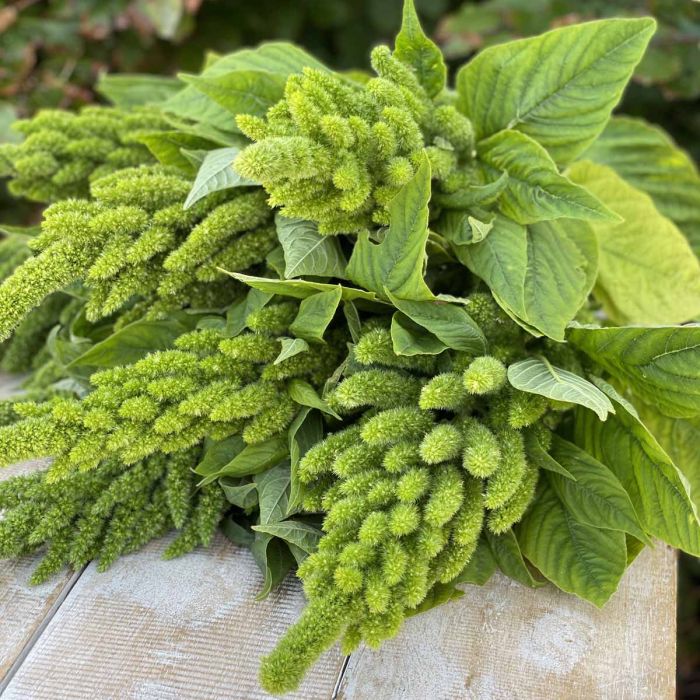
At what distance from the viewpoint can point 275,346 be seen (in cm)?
60

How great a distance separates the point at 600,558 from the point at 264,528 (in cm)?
27

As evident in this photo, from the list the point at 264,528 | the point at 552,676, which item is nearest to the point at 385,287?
the point at 264,528

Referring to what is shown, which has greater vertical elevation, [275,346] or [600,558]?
[275,346]

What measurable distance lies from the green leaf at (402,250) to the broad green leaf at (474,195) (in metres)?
0.08

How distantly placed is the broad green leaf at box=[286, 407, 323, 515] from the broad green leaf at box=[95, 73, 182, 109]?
52 centimetres

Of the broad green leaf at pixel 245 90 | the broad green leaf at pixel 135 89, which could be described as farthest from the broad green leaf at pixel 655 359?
the broad green leaf at pixel 135 89

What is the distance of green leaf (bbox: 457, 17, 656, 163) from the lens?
646 mm

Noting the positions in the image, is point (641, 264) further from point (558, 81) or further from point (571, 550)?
point (571, 550)

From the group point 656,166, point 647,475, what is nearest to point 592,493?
point 647,475

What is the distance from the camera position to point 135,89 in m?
0.93

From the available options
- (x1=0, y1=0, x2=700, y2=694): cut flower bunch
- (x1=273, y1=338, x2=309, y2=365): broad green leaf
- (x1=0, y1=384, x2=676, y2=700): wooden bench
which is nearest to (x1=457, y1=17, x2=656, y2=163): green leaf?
(x1=0, y1=0, x2=700, y2=694): cut flower bunch

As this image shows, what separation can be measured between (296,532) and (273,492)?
0.05m

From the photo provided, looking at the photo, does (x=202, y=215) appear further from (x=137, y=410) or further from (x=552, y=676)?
(x=552, y=676)

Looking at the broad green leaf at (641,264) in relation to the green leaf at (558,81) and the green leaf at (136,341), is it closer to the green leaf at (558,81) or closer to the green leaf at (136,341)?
the green leaf at (558,81)
